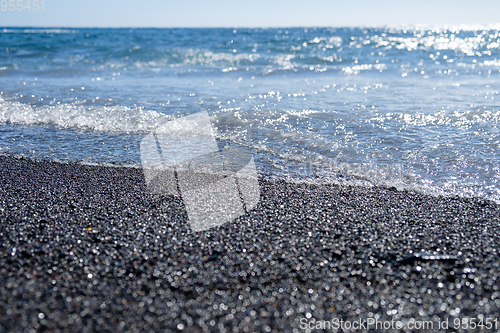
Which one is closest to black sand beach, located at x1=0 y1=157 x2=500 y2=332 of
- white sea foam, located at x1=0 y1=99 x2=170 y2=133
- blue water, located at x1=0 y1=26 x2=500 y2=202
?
blue water, located at x1=0 y1=26 x2=500 y2=202

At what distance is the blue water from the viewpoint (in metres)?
4.79

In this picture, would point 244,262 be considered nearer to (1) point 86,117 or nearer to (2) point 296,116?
(2) point 296,116

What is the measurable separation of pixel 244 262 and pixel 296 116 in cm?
496

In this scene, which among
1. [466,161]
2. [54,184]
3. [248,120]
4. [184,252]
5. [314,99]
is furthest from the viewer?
[314,99]

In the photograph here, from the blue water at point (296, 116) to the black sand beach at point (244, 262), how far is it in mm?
1065

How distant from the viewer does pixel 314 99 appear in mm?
8906

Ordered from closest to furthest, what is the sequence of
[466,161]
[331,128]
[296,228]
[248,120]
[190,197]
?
[296,228] → [190,197] → [466,161] → [331,128] → [248,120]

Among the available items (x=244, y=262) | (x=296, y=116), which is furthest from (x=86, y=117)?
(x=244, y=262)

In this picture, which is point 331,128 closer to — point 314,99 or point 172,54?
point 314,99

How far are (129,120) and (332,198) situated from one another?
470 cm

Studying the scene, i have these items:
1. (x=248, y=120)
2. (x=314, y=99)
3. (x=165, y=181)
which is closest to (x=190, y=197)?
(x=165, y=181)

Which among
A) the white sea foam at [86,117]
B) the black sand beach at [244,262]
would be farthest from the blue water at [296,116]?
the black sand beach at [244,262]

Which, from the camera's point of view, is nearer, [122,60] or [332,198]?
[332,198]

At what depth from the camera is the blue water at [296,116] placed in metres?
4.79
